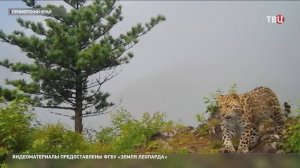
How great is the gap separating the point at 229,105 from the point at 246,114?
0.33 metres

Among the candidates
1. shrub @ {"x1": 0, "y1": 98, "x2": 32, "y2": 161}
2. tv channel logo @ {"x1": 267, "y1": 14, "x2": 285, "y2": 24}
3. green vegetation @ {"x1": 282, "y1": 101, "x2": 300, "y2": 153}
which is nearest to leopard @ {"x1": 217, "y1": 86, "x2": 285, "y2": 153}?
green vegetation @ {"x1": 282, "y1": 101, "x2": 300, "y2": 153}

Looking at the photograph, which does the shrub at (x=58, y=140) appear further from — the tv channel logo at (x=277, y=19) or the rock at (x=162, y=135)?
the tv channel logo at (x=277, y=19)

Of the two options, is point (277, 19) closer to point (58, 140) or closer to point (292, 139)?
point (292, 139)

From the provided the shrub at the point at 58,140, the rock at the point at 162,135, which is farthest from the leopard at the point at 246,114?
the shrub at the point at 58,140

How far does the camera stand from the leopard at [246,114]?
6.04 meters

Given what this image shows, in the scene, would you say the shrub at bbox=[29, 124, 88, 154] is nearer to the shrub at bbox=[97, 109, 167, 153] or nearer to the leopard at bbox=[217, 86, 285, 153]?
the shrub at bbox=[97, 109, 167, 153]

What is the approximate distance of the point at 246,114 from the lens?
245 inches

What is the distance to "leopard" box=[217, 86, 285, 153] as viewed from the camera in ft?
19.8

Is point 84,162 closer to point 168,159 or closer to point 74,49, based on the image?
point 168,159

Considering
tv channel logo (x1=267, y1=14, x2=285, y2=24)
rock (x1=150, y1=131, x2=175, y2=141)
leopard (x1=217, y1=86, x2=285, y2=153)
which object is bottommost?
rock (x1=150, y1=131, x2=175, y2=141)

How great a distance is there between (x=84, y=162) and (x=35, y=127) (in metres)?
2.30

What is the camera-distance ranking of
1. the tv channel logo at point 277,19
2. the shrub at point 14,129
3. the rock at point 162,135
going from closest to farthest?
the shrub at point 14,129 < the tv channel logo at point 277,19 < the rock at point 162,135

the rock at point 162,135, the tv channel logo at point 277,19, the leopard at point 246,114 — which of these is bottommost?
the rock at point 162,135

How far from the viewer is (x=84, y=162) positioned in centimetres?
373
